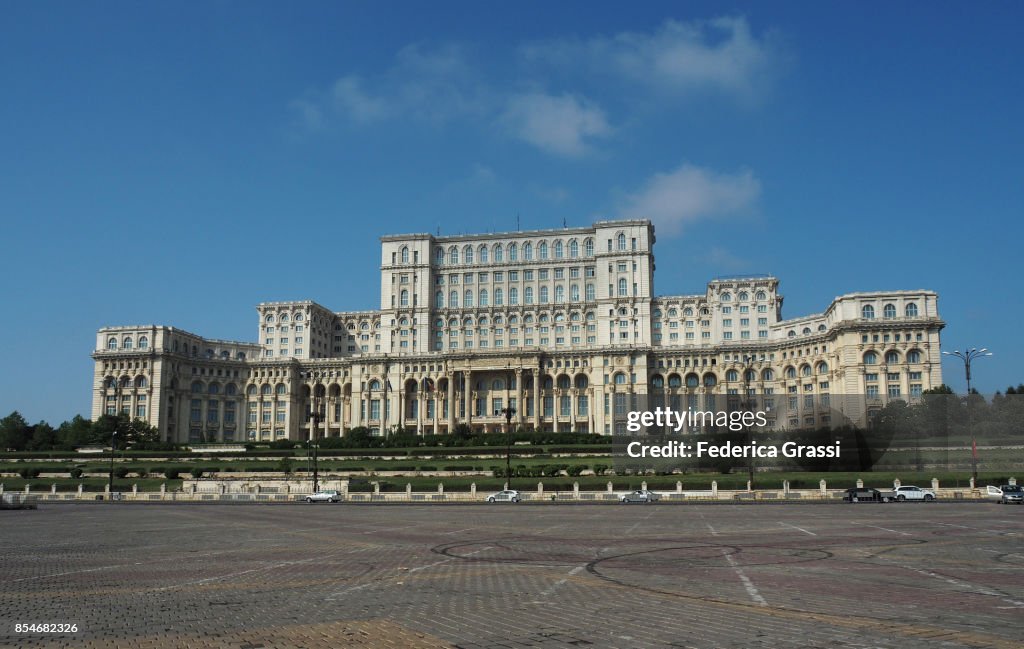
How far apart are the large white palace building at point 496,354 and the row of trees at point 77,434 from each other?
10.3 meters

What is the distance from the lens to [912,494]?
50031 millimetres

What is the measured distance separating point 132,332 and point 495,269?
201 ft

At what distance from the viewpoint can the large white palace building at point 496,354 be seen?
127 meters

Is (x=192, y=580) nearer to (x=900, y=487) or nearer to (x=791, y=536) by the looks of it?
(x=791, y=536)

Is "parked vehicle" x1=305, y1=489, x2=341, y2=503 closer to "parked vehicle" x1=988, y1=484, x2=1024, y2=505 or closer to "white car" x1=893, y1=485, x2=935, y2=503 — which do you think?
"white car" x1=893, y1=485, x2=935, y2=503

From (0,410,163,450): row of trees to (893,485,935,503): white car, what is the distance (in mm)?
90505

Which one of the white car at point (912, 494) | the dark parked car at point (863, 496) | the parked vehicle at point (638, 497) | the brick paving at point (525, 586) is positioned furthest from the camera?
the parked vehicle at point (638, 497)

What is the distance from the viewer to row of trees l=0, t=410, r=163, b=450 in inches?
4330

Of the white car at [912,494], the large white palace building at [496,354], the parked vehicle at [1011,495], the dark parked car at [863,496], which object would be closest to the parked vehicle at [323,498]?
the dark parked car at [863,496]

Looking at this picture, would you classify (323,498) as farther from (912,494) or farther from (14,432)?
(14,432)

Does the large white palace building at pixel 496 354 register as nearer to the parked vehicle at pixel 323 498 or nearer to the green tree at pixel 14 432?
the green tree at pixel 14 432

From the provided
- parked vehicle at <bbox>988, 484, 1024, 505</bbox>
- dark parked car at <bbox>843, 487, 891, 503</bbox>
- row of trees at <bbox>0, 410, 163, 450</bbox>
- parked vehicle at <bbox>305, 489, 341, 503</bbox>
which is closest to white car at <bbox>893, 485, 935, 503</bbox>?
dark parked car at <bbox>843, 487, 891, 503</bbox>

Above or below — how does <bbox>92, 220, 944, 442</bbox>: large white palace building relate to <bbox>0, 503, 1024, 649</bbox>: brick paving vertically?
above

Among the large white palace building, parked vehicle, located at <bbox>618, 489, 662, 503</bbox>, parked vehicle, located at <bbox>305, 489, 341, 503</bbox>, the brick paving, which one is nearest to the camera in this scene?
the brick paving
